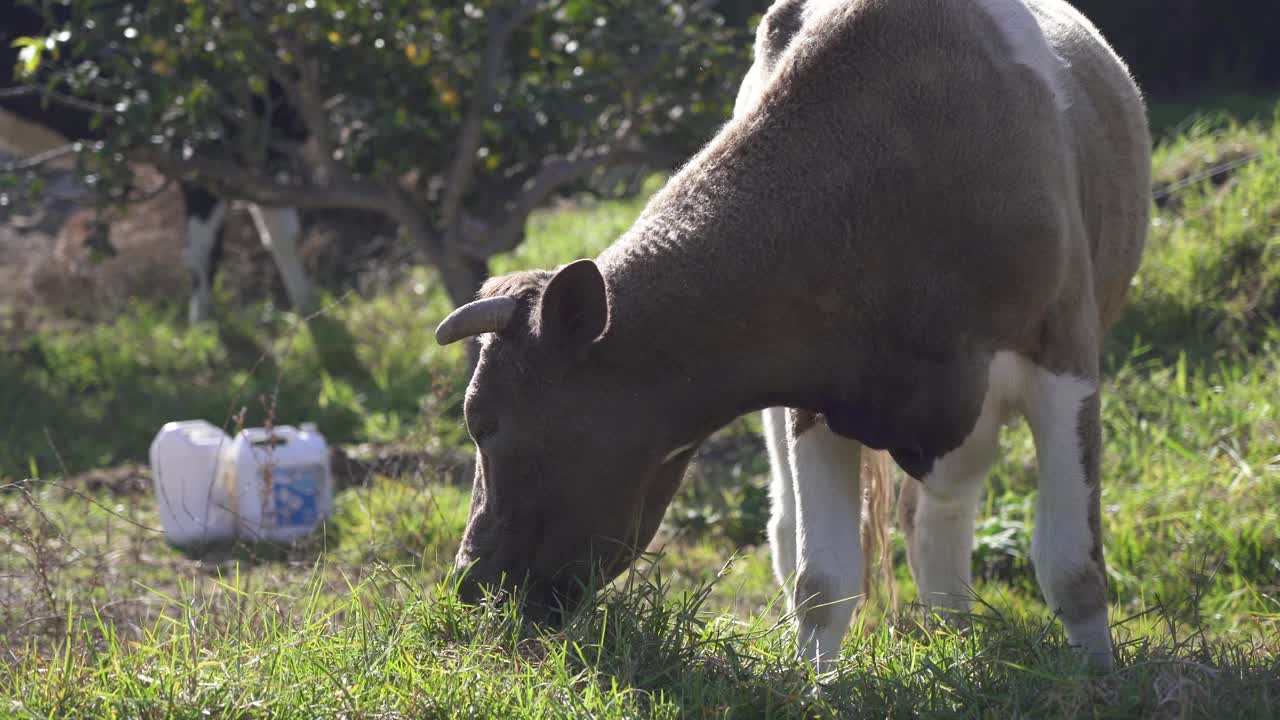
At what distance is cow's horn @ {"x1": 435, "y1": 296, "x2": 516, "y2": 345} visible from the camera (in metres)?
2.72

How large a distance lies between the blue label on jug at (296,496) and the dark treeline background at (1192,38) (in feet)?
23.6

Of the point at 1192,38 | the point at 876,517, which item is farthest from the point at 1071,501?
the point at 1192,38

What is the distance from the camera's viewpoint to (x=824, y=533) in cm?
326

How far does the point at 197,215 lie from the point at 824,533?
6612 millimetres

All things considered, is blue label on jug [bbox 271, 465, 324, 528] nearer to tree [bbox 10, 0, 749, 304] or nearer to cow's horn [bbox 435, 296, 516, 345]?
tree [bbox 10, 0, 749, 304]

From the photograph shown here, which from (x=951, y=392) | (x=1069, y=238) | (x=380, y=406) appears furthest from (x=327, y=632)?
(x=380, y=406)

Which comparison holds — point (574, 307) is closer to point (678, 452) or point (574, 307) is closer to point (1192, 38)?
point (678, 452)

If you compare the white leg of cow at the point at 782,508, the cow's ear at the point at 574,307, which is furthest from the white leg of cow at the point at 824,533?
the cow's ear at the point at 574,307

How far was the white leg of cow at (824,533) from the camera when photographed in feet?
10.5

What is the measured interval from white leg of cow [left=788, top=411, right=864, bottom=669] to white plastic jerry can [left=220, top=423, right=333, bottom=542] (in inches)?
87.0

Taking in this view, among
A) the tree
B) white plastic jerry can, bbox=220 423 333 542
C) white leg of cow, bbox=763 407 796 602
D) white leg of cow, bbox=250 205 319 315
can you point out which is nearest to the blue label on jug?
white plastic jerry can, bbox=220 423 333 542

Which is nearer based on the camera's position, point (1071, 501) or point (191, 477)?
point (1071, 501)

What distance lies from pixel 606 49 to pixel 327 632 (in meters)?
3.30

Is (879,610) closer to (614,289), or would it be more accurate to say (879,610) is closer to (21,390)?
(614,289)
